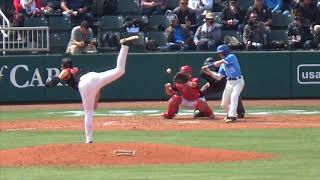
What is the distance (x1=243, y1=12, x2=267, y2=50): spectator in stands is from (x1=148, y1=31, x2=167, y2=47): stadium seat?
2.37 m

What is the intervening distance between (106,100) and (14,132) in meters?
8.17

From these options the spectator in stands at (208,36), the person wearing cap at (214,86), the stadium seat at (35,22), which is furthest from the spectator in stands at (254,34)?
the stadium seat at (35,22)

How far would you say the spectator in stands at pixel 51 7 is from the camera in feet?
92.6

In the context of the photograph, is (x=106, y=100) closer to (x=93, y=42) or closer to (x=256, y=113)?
(x=93, y=42)

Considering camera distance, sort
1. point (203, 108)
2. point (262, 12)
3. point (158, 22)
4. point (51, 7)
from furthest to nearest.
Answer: point (51, 7) → point (158, 22) → point (262, 12) → point (203, 108)

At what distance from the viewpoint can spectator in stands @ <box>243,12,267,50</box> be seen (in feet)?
87.5

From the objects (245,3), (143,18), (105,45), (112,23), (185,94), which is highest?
(245,3)

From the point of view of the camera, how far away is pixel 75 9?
2862 cm

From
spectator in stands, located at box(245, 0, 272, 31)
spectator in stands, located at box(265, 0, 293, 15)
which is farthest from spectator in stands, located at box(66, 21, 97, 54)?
spectator in stands, located at box(265, 0, 293, 15)

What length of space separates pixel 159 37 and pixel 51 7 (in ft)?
11.4

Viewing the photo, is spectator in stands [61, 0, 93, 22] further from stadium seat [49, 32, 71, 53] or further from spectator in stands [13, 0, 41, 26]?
spectator in stands [13, 0, 41, 26]

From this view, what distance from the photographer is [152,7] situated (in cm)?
2823

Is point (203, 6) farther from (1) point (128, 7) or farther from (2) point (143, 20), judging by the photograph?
(1) point (128, 7)

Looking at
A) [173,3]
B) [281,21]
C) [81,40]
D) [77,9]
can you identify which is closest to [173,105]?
[81,40]
